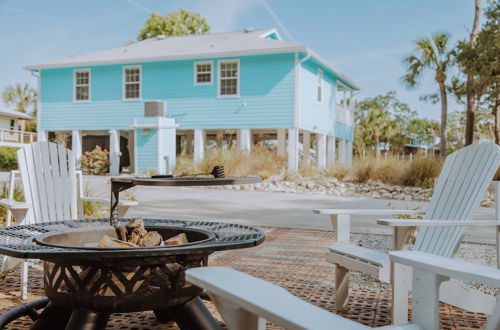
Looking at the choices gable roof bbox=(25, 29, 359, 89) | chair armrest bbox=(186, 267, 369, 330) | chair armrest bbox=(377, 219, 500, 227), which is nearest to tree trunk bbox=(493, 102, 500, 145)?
gable roof bbox=(25, 29, 359, 89)

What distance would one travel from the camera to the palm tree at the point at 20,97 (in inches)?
1716

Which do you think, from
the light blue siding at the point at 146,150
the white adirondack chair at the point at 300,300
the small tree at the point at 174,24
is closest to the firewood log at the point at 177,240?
the white adirondack chair at the point at 300,300

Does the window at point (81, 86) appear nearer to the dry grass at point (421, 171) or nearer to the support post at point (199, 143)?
A: the support post at point (199, 143)

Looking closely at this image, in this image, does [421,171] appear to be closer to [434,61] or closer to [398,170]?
[398,170]

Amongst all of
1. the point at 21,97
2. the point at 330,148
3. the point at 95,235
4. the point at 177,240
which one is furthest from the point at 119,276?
the point at 21,97

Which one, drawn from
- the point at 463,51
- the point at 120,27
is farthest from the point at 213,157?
the point at 120,27

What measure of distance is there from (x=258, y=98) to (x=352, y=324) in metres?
15.6

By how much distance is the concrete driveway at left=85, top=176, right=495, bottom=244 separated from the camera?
20.6 feet

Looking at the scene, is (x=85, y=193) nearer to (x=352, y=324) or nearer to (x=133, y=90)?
(x=352, y=324)

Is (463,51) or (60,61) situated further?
(60,61)

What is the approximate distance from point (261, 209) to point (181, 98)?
1040 centimetres

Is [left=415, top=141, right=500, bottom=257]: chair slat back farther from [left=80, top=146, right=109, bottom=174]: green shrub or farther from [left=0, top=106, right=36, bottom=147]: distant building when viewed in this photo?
[left=0, top=106, right=36, bottom=147]: distant building

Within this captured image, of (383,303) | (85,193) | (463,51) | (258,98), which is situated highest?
(463,51)

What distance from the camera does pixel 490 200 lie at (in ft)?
33.8
